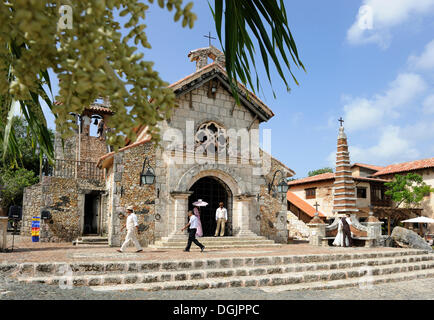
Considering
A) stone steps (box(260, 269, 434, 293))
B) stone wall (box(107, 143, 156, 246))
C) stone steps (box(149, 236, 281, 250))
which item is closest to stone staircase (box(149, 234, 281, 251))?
stone steps (box(149, 236, 281, 250))

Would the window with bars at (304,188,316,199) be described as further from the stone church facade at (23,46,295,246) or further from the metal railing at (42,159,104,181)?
the metal railing at (42,159,104,181)

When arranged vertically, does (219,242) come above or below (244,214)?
below

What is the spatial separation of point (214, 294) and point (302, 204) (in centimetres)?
2415

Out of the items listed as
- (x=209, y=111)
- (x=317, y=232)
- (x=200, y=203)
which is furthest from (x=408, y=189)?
(x=200, y=203)

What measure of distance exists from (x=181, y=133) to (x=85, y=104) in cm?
1263

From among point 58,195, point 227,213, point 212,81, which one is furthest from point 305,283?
point 58,195

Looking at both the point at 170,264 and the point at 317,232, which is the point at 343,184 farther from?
the point at 170,264

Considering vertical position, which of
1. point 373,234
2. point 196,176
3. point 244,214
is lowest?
point 373,234

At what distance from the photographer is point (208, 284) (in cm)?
723

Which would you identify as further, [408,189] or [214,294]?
[408,189]

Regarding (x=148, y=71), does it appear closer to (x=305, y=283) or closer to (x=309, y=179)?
(x=305, y=283)

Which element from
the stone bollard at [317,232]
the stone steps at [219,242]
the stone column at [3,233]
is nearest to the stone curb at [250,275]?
the stone column at [3,233]

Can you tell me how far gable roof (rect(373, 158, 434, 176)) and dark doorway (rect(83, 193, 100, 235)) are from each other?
25318 mm

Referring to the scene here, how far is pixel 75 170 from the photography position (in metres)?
17.5
